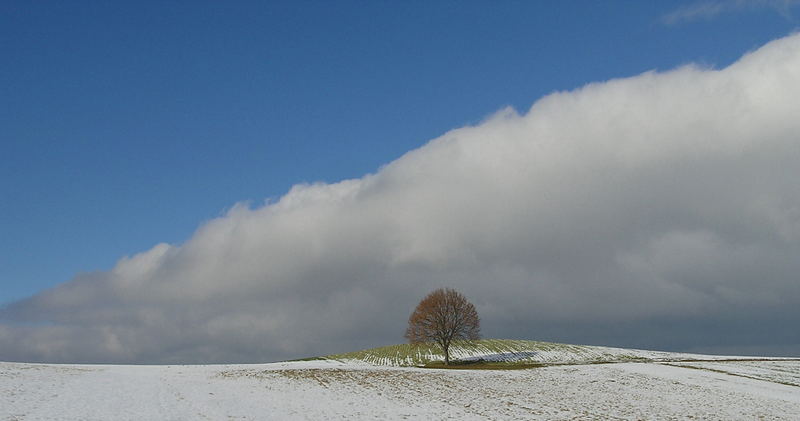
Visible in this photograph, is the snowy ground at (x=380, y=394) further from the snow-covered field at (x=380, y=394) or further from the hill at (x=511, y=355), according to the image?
the hill at (x=511, y=355)

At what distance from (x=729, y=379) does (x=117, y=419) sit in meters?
54.5

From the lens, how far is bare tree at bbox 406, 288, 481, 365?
86.6 m

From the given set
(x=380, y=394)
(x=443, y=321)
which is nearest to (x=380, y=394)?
(x=380, y=394)

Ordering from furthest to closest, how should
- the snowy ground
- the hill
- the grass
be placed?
the hill < the grass < the snowy ground

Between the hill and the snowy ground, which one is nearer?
the snowy ground

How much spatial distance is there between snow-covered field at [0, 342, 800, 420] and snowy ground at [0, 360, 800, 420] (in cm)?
7

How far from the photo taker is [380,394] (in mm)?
40469

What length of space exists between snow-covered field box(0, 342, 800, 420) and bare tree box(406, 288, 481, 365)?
93.6 feet

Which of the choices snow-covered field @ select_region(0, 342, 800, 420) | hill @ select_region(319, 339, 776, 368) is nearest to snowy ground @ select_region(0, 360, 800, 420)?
snow-covered field @ select_region(0, 342, 800, 420)

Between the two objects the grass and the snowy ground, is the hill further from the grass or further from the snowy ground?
the snowy ground

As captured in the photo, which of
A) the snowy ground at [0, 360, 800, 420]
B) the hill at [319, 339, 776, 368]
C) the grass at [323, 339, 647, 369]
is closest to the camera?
the snowy ground at [0, 360, 800, 420]

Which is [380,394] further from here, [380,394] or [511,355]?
[511,355]

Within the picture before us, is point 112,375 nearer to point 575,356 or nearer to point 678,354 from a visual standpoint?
point 575,356

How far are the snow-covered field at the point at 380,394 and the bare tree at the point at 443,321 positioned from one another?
93.6ft
